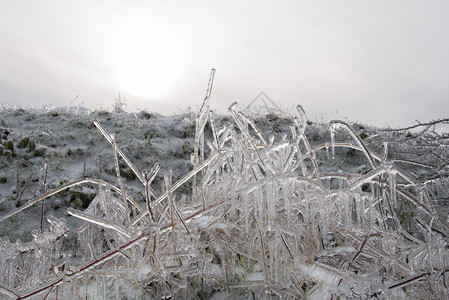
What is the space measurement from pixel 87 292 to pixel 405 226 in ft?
15.8

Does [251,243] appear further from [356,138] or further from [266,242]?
[356,138]

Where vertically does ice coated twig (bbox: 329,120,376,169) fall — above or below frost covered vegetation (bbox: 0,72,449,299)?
above

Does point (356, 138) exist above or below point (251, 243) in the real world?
above

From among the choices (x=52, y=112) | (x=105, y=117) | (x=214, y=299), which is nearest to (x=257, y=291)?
(x=214, y=299)

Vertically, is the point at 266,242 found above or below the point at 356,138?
below

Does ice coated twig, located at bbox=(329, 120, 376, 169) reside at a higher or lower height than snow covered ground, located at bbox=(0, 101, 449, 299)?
higher

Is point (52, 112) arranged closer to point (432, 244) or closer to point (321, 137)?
point (321, 137)

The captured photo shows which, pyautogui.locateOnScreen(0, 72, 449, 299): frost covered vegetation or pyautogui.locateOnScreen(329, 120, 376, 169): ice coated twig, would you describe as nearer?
pyautogui.locateOnScreen(0, 72, 449, 299): frost covered vegetation

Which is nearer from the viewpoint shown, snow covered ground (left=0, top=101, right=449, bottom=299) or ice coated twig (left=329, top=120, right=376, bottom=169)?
snow covered ground (left=0, top=101, right=449, bottom=299)

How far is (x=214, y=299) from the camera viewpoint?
2.90 ft

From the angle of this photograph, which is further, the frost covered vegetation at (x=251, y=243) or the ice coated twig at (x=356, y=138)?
the ice coated twig at (x=356, y=138)

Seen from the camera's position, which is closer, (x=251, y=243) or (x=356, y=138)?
(x=251, y=243)

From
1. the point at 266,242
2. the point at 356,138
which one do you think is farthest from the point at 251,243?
the point at 356,138

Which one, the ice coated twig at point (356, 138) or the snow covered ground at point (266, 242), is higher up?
the ice coated twig at point (356, 138)
